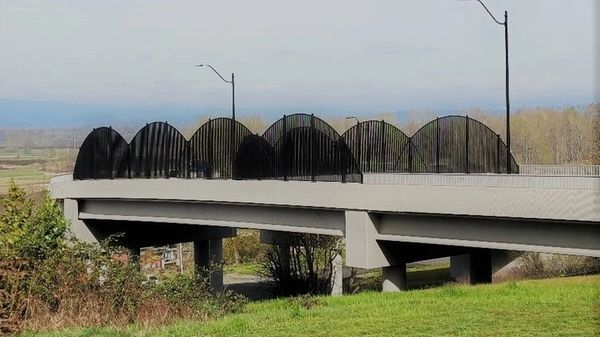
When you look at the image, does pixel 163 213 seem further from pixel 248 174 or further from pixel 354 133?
pixel 354 133

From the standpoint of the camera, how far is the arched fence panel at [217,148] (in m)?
30.6

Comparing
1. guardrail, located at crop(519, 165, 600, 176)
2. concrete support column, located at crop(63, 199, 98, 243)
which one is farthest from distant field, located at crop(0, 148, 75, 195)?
guardrail, located at crop(519, 165, 600, 176)

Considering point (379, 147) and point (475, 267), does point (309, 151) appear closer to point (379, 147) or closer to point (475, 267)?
point (379, 147)

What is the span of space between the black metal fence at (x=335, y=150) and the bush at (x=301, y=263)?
30.0 feet

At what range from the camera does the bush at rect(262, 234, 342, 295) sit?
39.5 m

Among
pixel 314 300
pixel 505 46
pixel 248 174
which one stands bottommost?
pixel 314 300

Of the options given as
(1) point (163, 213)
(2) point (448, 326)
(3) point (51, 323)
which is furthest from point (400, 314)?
(1) point (163, 213)

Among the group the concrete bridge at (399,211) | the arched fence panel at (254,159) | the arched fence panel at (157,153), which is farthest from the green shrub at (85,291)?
the arched fence panel at (157,153)

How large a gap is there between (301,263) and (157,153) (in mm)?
10468

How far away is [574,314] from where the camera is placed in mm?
12609

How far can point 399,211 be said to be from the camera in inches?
926

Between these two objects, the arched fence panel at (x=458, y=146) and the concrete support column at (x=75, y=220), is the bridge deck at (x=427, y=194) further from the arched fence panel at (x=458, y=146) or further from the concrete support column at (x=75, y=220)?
the concrete support column at (x=75, y=220)

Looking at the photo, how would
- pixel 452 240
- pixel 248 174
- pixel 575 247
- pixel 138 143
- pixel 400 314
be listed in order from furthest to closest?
1. pixel 138 143
2. pixel 248 174
3. pixel 452 240
4. pixel 575 247
5. pixel 400 314

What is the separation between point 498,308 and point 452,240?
29.7 feet
